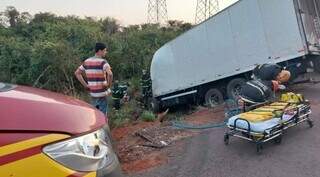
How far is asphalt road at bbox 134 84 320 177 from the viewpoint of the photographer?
18.8 feet

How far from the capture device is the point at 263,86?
309 inches

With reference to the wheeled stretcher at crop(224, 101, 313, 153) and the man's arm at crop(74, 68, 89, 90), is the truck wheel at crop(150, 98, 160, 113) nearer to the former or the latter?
the man's arm at crop(74, 68, 89, 90)

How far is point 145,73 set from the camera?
18281 millimetres

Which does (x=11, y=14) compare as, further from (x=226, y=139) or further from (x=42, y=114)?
(x=42, y=114)

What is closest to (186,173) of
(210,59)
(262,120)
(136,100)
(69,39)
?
(262,120)

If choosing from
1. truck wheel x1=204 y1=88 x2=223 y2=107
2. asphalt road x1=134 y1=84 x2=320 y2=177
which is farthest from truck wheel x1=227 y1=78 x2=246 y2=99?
asphalt road x1=134 y1=84 x2=320 y2=177

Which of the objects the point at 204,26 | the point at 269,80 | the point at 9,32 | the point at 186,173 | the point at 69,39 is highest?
the point at 9,32

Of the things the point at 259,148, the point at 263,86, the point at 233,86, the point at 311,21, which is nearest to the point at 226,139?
the point at 259,148

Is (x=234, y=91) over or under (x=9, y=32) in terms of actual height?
under

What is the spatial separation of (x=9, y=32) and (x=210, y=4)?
15.2m

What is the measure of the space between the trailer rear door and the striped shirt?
6.24 meters

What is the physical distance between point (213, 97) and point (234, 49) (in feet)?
5.74

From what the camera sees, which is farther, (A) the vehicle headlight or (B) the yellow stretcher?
(B) the yellow stretcher

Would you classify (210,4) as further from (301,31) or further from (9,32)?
(301,31)
